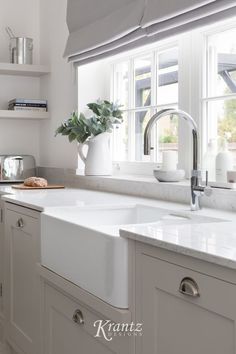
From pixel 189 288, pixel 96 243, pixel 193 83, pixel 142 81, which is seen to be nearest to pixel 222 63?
pixel 193 83

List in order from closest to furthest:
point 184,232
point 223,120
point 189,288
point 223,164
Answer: point 189,288 → point 184,232 → point 223,164 → point 223,120

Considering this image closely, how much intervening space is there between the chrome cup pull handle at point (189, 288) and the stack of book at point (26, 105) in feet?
8.68

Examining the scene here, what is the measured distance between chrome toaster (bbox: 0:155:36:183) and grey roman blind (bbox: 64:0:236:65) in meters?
0.83

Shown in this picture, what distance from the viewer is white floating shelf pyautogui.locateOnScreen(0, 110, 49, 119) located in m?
3.59

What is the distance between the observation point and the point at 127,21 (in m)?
2.54

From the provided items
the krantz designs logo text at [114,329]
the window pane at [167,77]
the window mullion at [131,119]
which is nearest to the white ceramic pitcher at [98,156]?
the window mullion at [131,119]

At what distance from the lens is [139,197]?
253 cm

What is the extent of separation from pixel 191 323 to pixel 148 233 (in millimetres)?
287

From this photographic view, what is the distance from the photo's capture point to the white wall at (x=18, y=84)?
12.4 feet

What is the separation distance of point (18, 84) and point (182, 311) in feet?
9.66

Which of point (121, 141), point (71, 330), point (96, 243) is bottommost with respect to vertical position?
point (71, 330)

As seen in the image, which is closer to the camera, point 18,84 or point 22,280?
point 22,280

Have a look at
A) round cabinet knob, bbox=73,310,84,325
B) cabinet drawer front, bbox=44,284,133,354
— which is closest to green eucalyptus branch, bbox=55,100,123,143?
cabinet drawer front, bbox=44,284,133,354

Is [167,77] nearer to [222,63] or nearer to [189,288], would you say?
[222,63]
